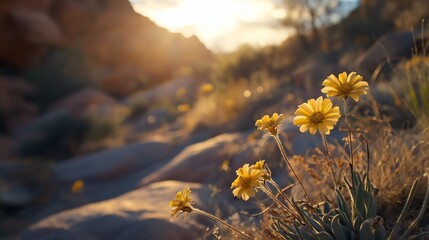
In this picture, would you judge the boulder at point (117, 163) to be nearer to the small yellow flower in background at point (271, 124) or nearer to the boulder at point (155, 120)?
the boulder at point (155, 120)

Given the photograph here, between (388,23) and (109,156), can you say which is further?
(388,23)

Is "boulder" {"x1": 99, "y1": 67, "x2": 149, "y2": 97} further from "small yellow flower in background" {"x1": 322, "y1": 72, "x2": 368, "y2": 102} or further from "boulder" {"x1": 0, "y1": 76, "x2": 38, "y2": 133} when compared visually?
"small yellow flower in background" {"x1": 322, "y1": 72, "x2": 368, "y2": 102}

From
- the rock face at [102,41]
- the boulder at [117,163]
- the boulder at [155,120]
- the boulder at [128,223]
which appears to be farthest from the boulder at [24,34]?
the boulder at [128,223]

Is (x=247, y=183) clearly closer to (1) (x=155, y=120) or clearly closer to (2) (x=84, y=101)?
(1) (x=155, y=120)

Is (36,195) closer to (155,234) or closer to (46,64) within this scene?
(155,234)

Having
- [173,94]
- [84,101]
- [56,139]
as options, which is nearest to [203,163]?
[56,139]

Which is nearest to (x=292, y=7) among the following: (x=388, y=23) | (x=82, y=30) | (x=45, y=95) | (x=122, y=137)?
(x=388, y=23)
